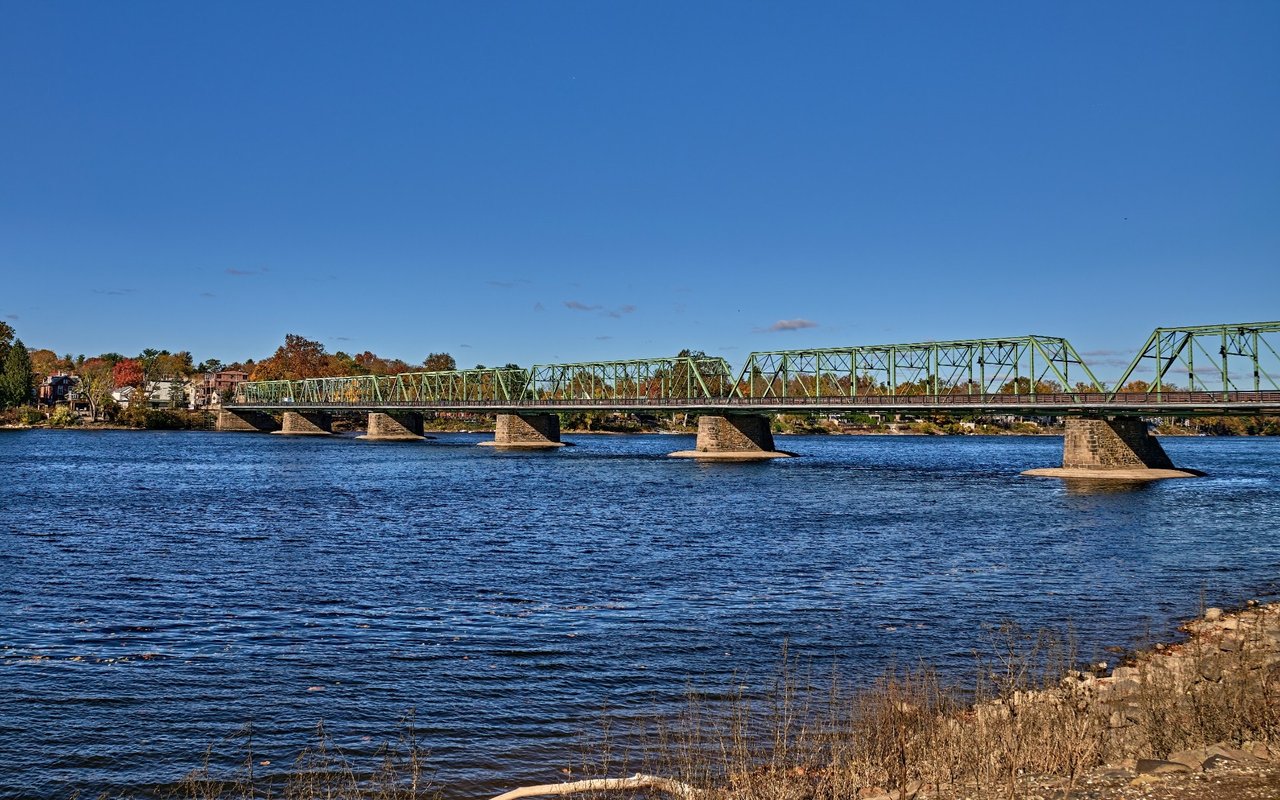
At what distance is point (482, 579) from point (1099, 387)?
3278 inches

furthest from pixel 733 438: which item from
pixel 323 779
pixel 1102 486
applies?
pixel 323 779

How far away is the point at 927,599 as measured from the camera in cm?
3078

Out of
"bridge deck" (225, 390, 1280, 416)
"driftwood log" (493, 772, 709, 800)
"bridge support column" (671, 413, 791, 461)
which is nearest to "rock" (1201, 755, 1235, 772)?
"driftwood log" (493, 772, 709, 800)

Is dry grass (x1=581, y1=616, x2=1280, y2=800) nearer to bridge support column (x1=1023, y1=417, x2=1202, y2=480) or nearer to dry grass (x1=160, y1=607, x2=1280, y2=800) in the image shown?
dry grass (x1=160, y1=607, x2=1280, y2=800)

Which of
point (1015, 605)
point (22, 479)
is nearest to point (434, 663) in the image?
point (1015, 605)

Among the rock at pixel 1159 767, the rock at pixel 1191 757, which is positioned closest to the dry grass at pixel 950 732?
the rock at pixel 1191 757

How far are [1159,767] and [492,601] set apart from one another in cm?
2105

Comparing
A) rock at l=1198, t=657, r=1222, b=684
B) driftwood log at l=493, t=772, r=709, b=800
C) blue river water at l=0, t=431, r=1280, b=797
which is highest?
rock at l=1198, t=657, r=1222, b=684

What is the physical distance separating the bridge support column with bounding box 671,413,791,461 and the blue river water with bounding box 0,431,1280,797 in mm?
62989

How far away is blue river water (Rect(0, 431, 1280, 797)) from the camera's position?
17.7m

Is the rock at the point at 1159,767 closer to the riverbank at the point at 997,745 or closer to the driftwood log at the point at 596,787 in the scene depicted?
the riverbank at the point at 997,745

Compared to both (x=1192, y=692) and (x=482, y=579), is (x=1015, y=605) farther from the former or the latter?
(x=482, y=579)

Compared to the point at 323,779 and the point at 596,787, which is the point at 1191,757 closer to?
the point at 596,787

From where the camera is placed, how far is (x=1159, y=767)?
12133mm
